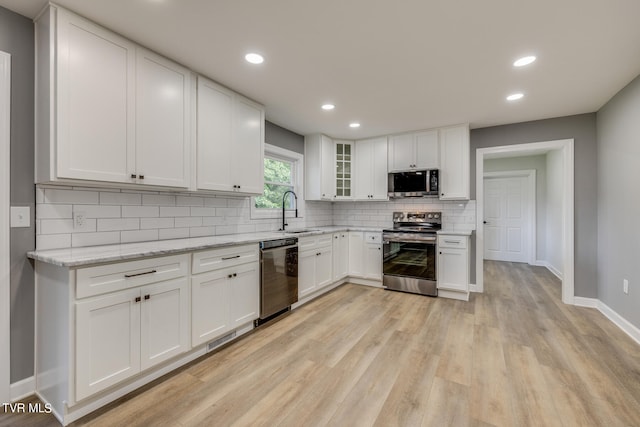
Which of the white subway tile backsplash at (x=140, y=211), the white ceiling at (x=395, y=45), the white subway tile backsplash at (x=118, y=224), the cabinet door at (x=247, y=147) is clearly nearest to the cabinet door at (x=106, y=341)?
the white subway tile backsplash at (x=118, y=224)

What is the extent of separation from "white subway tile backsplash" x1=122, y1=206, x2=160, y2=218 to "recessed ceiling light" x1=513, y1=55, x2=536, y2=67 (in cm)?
332

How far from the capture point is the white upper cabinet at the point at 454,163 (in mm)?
3988

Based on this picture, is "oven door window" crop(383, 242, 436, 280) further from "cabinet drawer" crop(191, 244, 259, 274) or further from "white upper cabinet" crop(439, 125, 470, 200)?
"cabinet drawer" crop(191, 244, 259, 274)

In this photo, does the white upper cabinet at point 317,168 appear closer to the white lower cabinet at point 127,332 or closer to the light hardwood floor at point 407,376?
the light hardwood floor at point 407,376

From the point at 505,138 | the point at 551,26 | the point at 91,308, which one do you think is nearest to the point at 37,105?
the point at 91,308

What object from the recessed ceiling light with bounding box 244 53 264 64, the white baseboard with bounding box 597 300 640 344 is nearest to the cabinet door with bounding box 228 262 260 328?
the recessed ceiling light with bounding box 244 53 264 64

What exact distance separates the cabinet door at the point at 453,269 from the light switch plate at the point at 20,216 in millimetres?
4145

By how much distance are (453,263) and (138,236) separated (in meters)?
3.68

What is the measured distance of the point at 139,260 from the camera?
183 cm

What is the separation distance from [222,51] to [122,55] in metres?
0.69

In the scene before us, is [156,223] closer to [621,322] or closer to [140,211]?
[140,211]

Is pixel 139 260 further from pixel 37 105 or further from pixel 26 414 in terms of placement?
pixel 37 105

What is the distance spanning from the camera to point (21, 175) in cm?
180

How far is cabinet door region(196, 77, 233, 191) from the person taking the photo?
101 inches
